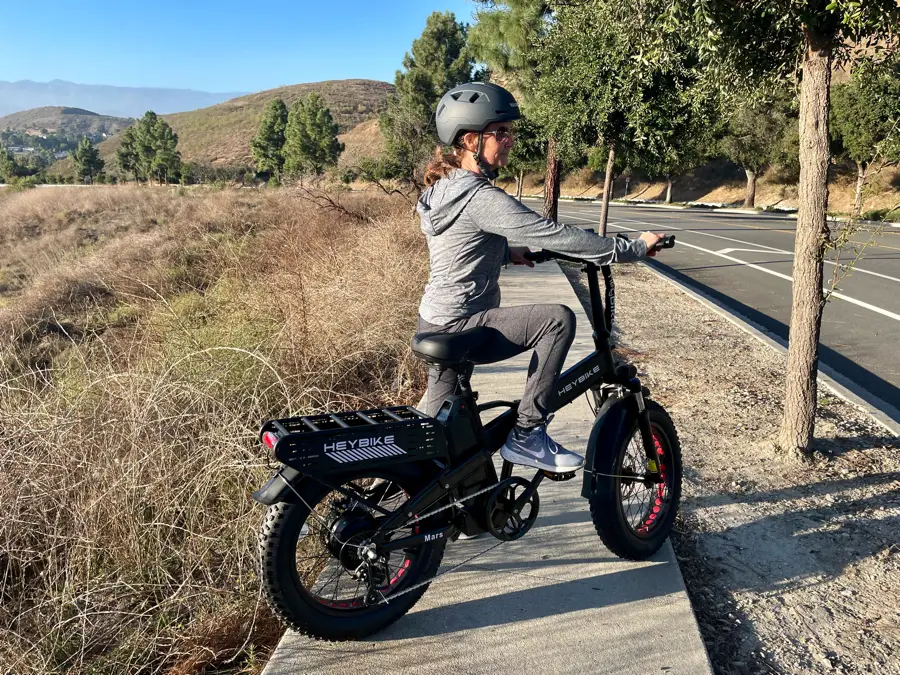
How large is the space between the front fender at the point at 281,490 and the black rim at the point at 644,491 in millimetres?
1536

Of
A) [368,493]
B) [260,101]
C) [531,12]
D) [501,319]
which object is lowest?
[368,493]

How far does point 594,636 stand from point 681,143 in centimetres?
1110

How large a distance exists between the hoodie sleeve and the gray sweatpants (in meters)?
0.26

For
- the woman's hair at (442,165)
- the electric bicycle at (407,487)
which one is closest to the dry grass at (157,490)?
the electric bicycle at (407,487)

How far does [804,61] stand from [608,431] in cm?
285

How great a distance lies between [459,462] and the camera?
8.47 ft

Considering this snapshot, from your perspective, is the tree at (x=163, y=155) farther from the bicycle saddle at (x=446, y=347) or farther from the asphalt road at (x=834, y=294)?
the bicycle saddle at (x=446, y=347)

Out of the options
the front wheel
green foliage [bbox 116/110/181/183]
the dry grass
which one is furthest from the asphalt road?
green foliage [bbox 116/110/181/183]

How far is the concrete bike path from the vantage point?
244 cm

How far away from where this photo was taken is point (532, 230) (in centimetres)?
237

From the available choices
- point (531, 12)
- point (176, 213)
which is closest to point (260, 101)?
point (176, 213)

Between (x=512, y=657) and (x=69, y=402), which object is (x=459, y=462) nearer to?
(x=512, y=657)

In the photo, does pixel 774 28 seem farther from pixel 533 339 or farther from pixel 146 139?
pixel 146 139

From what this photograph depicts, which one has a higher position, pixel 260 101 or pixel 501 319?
pixel 260 101
